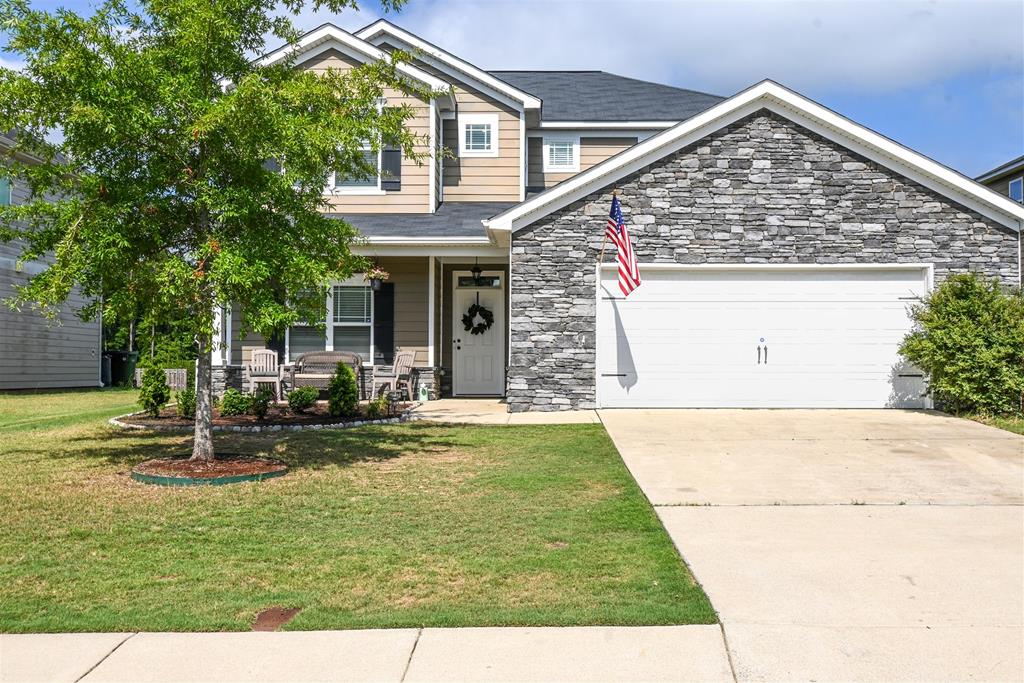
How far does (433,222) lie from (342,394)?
4.47m

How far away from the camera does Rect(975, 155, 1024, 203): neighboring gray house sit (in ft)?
86.9

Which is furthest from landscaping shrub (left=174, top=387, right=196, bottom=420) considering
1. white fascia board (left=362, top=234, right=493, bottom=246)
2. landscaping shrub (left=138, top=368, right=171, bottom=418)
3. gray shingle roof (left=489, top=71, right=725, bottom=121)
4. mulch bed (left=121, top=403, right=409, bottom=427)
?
gray shingle roof (left=489, top=71, right=725, bottom=121)

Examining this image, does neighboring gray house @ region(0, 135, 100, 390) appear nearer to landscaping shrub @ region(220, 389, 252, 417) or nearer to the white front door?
landscaping shrub @ region(220, 389, 252, 417)

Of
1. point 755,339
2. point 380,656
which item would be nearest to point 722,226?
point 755,339

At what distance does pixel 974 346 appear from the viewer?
1199 cm

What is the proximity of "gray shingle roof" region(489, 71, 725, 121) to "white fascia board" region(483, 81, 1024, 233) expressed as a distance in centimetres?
498

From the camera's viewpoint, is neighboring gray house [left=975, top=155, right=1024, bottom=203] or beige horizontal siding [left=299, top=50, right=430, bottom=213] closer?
beige horizontal siding [left=299, top=50, right=430, bottom=213]

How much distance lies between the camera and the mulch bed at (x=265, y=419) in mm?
11859

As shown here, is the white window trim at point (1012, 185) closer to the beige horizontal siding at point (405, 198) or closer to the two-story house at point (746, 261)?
the two-story house at point (746, 261)

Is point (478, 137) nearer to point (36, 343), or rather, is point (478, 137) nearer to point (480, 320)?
point (480, 320)

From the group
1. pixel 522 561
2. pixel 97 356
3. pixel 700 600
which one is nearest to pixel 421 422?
pixel 522 561

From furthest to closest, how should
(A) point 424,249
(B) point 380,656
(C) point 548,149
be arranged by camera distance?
1. (C) point 548,149
2. (A) point 424,249
3. (B) point 380,656

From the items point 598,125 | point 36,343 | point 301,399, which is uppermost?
point 598,125

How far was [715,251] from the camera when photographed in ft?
44.0
